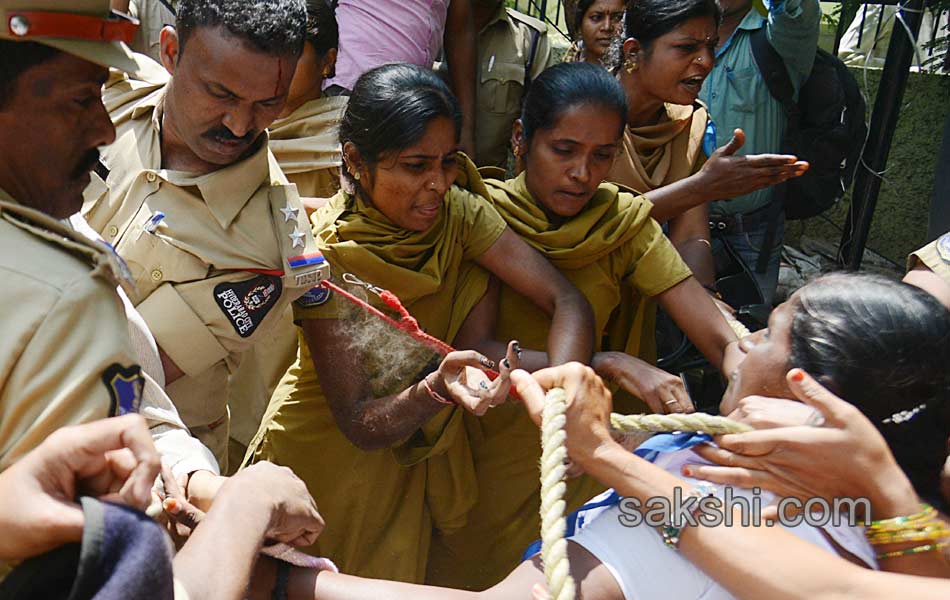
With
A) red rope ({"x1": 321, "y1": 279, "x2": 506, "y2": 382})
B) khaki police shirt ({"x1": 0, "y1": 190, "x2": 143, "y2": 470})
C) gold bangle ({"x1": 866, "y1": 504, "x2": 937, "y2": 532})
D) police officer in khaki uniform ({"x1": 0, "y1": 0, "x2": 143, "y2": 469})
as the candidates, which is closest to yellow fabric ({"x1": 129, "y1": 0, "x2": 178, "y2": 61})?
red rope ({"x1": 321, "y1": 279, "x2": 506, "y2": 382})

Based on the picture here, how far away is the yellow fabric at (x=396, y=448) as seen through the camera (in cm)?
277

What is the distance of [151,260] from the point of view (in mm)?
2289

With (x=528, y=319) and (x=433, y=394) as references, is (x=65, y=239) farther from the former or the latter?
(x=528, y=319)

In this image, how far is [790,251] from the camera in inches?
236

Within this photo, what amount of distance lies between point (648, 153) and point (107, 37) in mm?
2558

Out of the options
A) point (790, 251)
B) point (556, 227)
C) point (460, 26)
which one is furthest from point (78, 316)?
point (790, 251)

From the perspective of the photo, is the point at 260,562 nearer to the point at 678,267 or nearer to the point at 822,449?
the point at 822,449

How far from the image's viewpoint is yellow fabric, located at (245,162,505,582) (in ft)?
9.10

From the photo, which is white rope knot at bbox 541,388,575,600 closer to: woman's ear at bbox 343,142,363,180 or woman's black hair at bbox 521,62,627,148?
woman's ear at bbox 343,142,363,180

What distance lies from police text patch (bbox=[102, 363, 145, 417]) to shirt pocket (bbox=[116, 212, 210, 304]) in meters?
0.96

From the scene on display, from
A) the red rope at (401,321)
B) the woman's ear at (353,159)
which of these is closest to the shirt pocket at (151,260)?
the red rope at (401,321)

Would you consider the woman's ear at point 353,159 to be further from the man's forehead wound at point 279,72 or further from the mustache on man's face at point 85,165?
the mustache on man's face at point 85,165

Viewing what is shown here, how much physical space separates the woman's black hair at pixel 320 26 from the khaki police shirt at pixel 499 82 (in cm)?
118

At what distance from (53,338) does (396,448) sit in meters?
1.70
